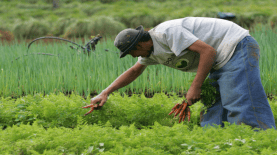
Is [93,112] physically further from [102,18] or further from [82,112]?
[102,18]

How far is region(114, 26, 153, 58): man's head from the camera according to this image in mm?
2189

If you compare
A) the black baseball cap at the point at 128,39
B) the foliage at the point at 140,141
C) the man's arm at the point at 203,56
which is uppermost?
the black baseball cap at the point at 128,39

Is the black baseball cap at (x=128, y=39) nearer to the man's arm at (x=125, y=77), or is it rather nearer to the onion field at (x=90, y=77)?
the man's arm at (x=125, y=77)

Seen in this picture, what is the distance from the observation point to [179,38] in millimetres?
2078

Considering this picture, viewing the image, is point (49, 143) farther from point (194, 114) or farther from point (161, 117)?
point (194, 114)

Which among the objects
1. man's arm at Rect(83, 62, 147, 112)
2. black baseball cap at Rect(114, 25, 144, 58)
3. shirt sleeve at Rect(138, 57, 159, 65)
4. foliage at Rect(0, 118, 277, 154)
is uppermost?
black baseball cap at Rect(114, 25, 144, 58)

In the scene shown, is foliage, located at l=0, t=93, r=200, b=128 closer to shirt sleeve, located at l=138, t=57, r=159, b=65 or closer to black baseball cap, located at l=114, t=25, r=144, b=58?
shirt sleeve, located at l=138, t=57, r=159, b=65

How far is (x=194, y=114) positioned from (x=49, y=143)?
1566 millimetres

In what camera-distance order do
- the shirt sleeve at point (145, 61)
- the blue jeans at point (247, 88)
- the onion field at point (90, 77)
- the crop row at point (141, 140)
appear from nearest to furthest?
the crop row at point (141, 140), the blue jeans at point (247, 88), the shirt sleeve at point (145, 61), the onion field at point (90, 77)

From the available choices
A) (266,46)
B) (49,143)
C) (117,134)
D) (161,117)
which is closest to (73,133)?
(49,143)

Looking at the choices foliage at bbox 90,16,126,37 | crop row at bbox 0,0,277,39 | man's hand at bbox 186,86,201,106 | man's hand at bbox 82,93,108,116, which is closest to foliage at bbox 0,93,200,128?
man's hand at bbox 82,93,108,116

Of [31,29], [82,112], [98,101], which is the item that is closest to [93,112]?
[82,112]

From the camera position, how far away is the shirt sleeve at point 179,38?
2.05m

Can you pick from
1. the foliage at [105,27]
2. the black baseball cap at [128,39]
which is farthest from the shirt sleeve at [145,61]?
the foliage at [105,27]
